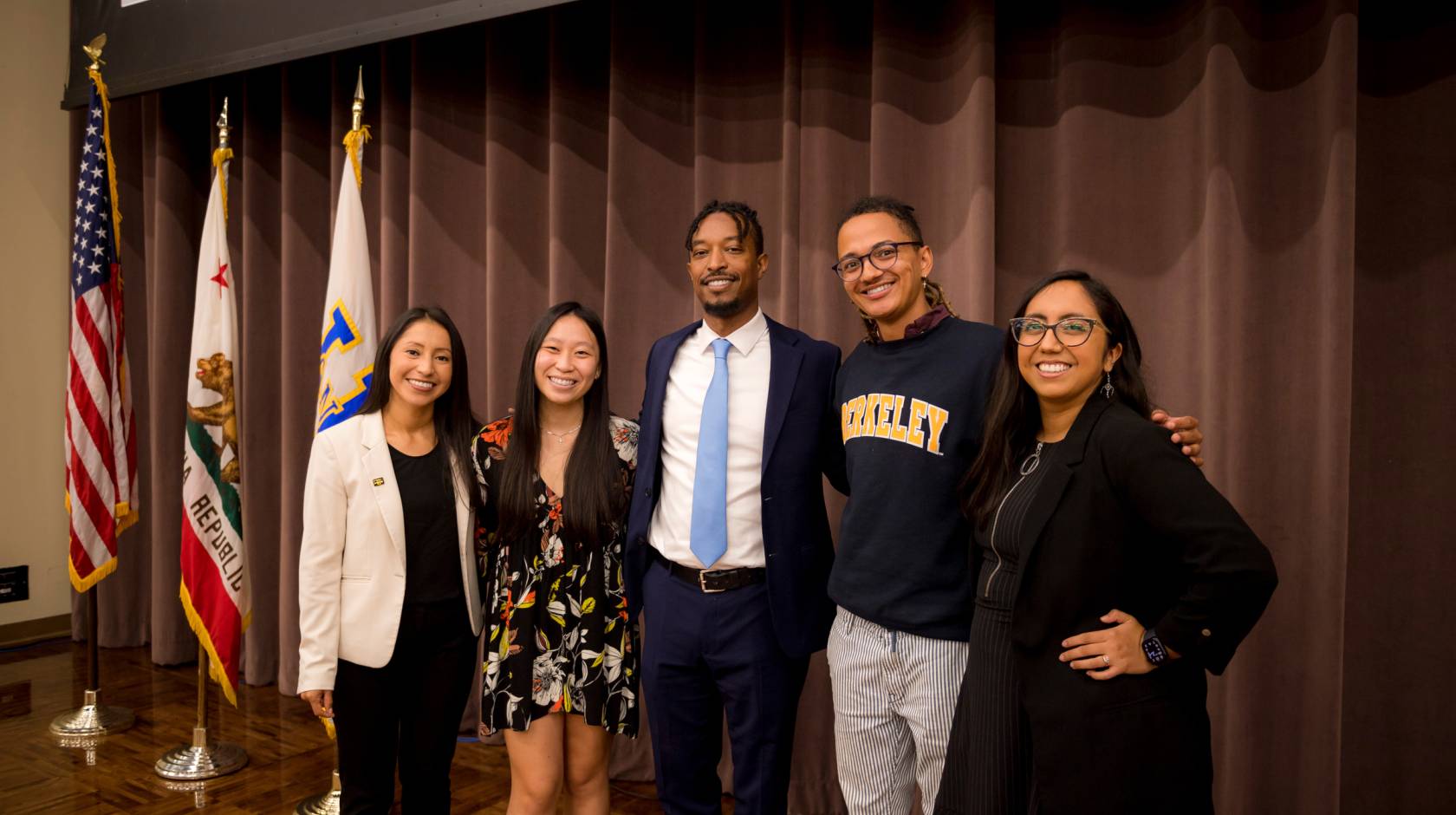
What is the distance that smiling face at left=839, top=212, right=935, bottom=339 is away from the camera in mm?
1820

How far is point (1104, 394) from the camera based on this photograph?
1507 millimetres

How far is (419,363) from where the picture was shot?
6.97 ft

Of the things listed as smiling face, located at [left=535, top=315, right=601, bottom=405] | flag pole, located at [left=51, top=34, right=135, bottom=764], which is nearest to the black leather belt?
smiling face, located at [left=535, top=315, right=601, bottom=405]

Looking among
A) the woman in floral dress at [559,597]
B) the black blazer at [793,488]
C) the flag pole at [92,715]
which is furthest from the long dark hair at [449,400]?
the flag pole at [92,715]

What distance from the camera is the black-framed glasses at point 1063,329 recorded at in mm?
1451

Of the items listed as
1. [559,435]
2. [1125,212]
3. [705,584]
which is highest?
[1125,212]

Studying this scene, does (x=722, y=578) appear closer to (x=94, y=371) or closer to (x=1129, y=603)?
(x=1129, y=603)

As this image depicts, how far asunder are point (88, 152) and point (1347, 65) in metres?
4.24

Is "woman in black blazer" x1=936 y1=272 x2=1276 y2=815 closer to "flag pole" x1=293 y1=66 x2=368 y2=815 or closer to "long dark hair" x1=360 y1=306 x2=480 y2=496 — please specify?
"long dark hair" x1=360 y1=306 x2=480 y2=496

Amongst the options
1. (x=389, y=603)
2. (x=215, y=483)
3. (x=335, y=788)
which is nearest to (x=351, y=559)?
(x=389, y=603)

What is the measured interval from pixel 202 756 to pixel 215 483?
0.95 meters

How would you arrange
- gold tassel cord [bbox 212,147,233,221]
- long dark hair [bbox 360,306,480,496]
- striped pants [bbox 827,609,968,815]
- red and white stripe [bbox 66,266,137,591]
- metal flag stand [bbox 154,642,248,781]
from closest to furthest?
striped pants [bbox 827,609,968,815], long dark hair [bbox 360,306,480,496], metal flag stand [bbox 154,642,248,781], gold tassel cord [bbox 212,147,233,221], red and white stripe [bbox 66,266,137,591]

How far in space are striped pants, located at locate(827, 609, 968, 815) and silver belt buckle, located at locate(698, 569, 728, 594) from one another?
27 centimetres

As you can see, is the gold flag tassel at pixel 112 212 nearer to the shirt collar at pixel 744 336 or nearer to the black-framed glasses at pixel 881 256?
the shirt collar at pixel 744 336
